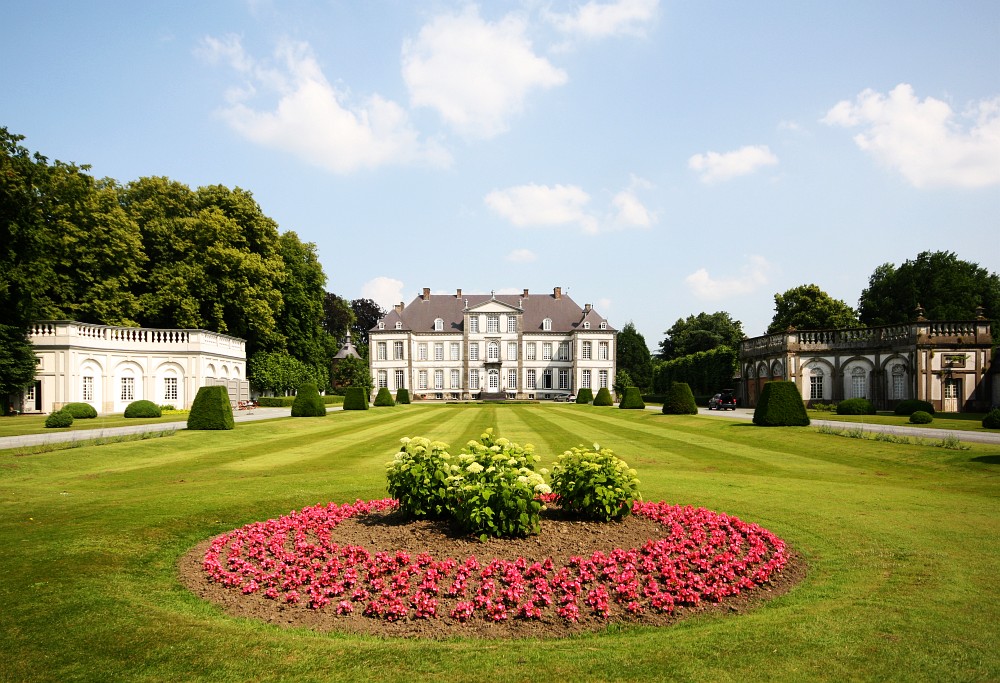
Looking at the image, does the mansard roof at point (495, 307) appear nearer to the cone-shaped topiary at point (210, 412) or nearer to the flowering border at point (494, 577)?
the cone-shaped topiary at point (210, 412)

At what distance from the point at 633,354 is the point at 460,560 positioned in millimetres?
90232

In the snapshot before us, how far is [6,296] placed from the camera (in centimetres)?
3188

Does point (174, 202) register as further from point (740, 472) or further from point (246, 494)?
point (740, 472)

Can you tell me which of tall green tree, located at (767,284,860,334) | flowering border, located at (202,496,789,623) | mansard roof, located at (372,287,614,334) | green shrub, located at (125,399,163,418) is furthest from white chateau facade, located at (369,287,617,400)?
flowering border, located at (202,496,789,623)

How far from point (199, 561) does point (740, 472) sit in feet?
37.2

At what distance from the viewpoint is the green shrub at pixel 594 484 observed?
764cm

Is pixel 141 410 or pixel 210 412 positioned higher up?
pixel 210 412

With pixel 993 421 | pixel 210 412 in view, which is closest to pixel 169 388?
pixel 210 412

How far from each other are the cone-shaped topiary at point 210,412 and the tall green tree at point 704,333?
70810 mm

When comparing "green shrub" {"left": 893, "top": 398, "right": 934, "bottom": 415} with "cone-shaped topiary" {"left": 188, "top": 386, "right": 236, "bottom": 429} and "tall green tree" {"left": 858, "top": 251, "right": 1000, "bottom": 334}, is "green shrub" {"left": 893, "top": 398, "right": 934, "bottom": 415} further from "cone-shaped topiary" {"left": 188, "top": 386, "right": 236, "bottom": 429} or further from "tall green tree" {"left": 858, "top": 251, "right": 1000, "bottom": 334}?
"cone-shaped topiary" {"left": 188, "top": 386, "right": 236, "bottom": 429}

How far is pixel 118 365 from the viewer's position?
37688mm

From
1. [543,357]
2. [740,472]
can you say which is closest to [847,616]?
[740,472]

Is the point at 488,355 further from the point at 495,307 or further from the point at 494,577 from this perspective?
the point at 494,577

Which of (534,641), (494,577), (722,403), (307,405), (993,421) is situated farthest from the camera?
(722,403)
